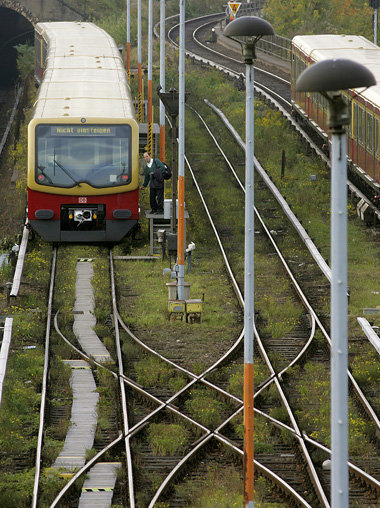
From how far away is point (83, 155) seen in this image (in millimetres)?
21469

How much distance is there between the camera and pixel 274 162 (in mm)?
32156

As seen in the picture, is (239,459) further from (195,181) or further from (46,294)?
(195,181)

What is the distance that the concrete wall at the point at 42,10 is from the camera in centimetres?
6391

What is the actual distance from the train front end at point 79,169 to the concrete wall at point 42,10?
4415cm

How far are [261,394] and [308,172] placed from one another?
57.5 ft

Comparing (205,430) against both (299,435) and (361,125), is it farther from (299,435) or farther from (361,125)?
(361,125)

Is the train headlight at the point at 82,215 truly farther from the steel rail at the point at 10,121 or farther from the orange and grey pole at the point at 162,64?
the steel rail at the point at 10,121

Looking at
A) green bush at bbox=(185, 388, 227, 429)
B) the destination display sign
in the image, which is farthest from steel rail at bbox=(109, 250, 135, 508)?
the destination display sign

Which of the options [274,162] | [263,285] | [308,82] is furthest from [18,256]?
[308,82]

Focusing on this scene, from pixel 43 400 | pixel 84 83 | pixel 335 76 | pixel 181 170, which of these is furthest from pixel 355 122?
pixel 335 76

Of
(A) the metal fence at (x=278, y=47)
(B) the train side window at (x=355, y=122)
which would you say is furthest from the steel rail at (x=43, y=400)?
(A) the metal fence at (x=278, y=47)

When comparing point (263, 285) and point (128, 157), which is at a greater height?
point (128, 157)

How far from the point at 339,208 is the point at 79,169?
15.2 metres

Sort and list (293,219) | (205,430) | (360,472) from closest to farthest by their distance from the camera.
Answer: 1. (360,472)
2. (205,430)
3. (293,219)
